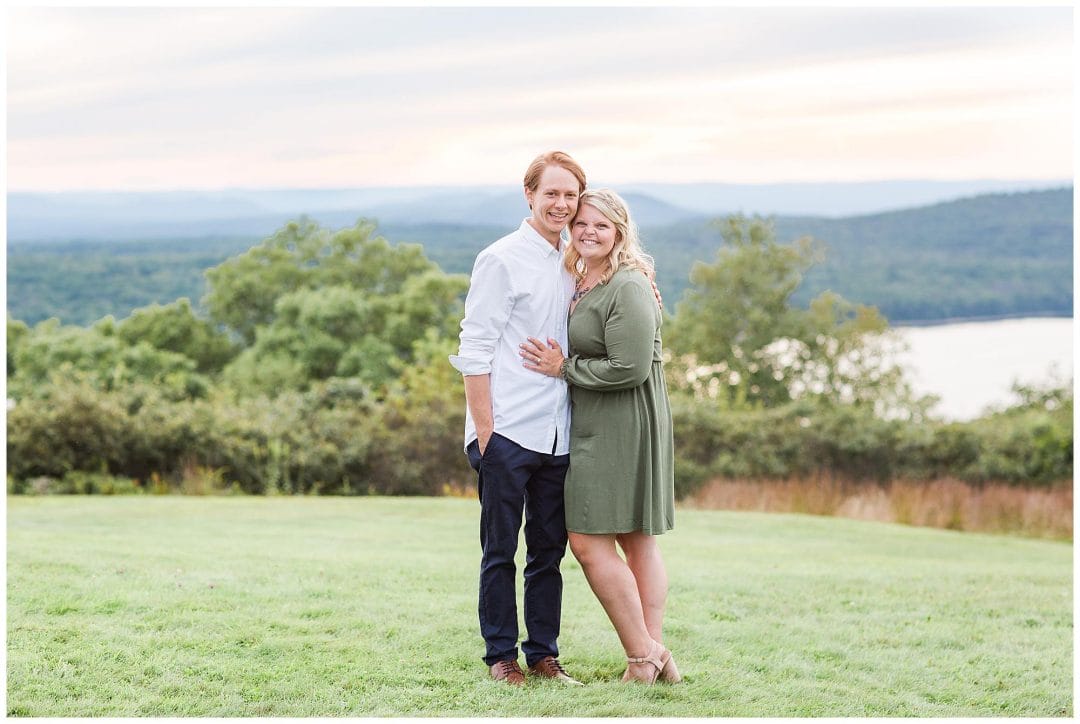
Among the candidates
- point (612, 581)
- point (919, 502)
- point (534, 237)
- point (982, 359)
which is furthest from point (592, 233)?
point (982, 359)

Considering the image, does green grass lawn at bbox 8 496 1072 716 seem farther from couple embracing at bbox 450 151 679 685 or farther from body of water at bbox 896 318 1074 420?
body of water at bbox 896 318 1074 420

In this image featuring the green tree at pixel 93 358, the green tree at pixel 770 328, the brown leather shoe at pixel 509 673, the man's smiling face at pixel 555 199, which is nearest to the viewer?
the man's smiling face at pixel 555 199

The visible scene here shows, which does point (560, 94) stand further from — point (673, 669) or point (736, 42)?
point (673, 669)

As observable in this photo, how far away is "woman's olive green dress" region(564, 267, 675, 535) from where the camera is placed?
4090 mm

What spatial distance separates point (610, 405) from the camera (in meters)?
4.19

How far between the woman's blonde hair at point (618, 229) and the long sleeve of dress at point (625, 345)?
4.8 inches

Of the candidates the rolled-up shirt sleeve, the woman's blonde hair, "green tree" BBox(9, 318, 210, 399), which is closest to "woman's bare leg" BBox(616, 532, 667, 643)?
the rolled-up shirt sleeve

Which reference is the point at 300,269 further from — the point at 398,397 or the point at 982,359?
the point at 398,397

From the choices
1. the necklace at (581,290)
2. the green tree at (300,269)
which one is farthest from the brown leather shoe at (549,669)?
the green tree at (300,269)

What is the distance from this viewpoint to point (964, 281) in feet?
169

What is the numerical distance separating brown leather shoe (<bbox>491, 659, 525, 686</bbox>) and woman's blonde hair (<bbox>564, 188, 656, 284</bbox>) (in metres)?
1.46

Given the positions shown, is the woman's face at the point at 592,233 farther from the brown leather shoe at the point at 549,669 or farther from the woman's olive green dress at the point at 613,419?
the brown leather shoe at the point at 549,669

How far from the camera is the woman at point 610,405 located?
13.5 feet

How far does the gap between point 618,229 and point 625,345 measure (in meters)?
0.44
